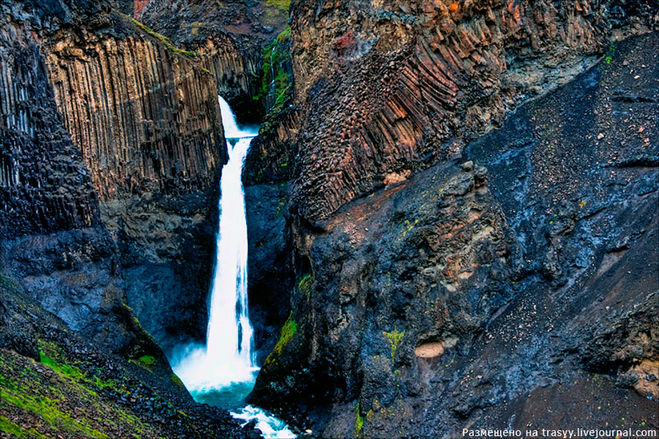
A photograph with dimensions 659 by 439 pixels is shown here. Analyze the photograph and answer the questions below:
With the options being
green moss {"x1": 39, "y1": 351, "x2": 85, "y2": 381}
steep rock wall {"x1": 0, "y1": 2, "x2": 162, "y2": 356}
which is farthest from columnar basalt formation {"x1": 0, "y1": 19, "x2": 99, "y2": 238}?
green moss {"x1": 39, "y1": 351, "x2": 85, "y2": 381}

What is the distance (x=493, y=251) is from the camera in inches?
569

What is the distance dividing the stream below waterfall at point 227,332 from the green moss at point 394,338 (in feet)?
16.6

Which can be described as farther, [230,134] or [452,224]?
[230,134]

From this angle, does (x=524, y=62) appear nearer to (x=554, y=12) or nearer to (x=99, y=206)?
(x=554, y=12)

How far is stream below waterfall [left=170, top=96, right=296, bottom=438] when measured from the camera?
19.9 m

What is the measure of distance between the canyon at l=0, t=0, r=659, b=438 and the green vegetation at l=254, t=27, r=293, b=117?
6.74 meters

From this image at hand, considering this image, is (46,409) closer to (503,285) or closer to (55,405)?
(55,405)

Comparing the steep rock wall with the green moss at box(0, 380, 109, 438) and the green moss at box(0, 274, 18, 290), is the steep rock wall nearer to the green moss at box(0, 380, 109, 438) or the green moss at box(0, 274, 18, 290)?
the green moss at box(0, 274, 18, 290)

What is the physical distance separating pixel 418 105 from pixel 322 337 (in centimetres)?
671

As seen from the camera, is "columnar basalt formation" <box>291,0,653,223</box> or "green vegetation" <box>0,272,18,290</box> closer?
"green vegetation" <box>0,272,18,290</box>

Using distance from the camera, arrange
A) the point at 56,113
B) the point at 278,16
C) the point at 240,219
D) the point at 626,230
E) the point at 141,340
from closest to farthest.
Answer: the point at 626,230 → the point at 141,340 → the point at 56,113 → the point at 240,219 → the point at 278,16

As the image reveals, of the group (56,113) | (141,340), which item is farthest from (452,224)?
(56,113)

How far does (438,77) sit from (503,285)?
6160 mm

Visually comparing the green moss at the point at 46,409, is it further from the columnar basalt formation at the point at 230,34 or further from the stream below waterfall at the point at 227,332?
the columnar basalt formation at the point at 230,34
